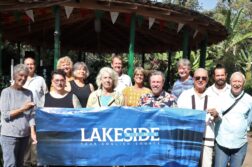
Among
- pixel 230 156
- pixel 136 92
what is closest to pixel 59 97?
pixel 136 92

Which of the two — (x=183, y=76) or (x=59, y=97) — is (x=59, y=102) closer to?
(x=59, y=97)

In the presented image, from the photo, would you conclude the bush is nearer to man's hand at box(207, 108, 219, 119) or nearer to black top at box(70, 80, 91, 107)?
black top at box(70, 80, 91, 107)

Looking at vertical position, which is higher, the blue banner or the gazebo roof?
the gazebo roof

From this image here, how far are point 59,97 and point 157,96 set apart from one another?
1.30 meters

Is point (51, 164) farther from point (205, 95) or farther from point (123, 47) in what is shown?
point (123, 47)

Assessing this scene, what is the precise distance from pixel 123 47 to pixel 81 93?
1250 cm

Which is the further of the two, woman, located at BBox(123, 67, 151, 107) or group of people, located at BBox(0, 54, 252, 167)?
woman, located at BBox(123, 67, 151, 107)

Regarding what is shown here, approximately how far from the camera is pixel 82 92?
20.6 feet

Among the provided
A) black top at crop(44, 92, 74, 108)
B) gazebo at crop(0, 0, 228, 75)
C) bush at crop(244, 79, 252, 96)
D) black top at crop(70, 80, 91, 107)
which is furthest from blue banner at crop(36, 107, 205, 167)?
bush at crop(244, 79, 252, 96)

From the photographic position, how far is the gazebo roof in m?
9.23

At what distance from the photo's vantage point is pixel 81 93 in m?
6.26

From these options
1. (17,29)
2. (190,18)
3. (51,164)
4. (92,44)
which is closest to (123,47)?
(92,44)

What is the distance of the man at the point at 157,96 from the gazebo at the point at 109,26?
3.84 metres

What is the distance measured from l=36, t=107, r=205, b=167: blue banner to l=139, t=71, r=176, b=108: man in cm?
8
